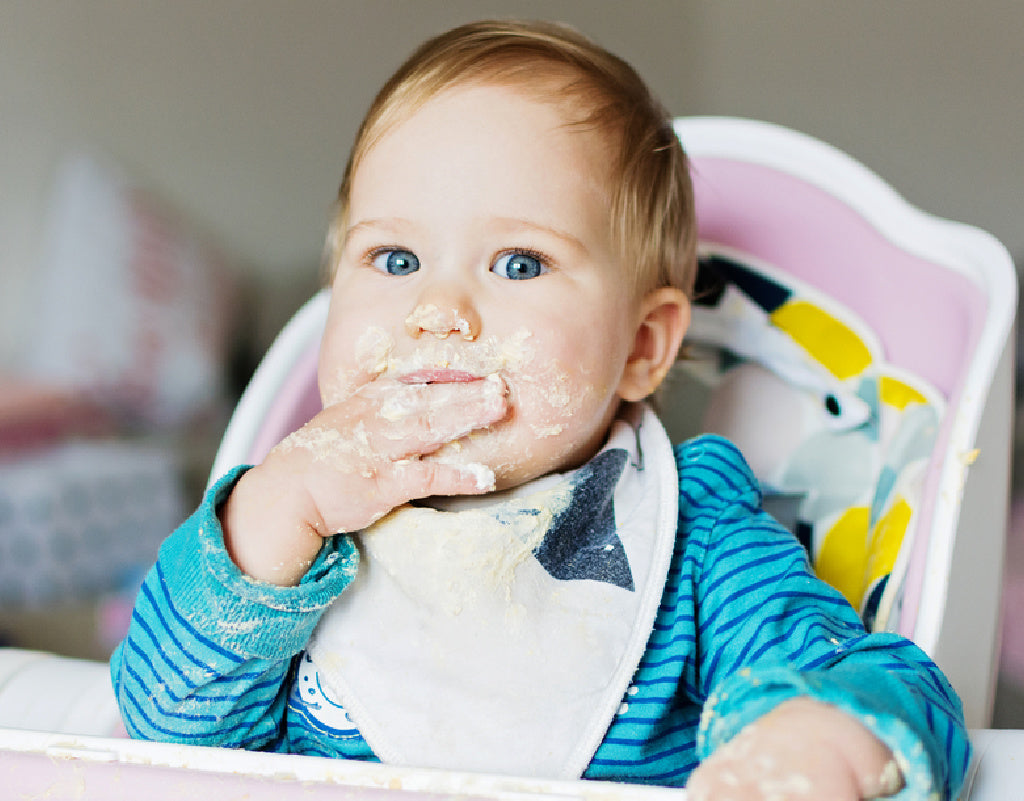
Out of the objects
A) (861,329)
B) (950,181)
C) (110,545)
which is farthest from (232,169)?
(861,329)

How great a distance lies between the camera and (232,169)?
89.9 inches

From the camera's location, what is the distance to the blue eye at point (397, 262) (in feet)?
2.46

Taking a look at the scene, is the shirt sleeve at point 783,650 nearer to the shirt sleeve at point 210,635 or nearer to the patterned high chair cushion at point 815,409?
the patterned high chair cushion at point 815,409

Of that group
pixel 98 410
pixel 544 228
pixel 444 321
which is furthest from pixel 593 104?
pixel 98 410

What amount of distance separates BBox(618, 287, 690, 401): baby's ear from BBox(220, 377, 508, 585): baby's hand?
0.71ft

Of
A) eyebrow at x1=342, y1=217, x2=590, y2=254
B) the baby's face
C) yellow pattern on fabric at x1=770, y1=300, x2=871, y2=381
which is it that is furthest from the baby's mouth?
yellow pattern on fabric at x1=770, y1=300, x2=871, y2=381

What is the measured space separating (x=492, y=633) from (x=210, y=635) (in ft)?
0.60

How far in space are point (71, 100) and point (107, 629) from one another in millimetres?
1059

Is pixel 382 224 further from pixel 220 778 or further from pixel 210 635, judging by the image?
pixel 220 778

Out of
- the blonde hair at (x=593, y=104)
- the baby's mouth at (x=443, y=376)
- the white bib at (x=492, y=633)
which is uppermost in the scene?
the blonde hair at (x=593, y=104)

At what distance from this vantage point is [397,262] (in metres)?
0.75

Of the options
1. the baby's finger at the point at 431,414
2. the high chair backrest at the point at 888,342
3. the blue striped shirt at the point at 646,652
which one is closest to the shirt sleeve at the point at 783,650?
the blue striped shirt at the point at 646,652

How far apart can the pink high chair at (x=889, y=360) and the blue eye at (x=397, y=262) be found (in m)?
0.28

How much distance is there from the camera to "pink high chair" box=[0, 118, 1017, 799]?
0.47 m
